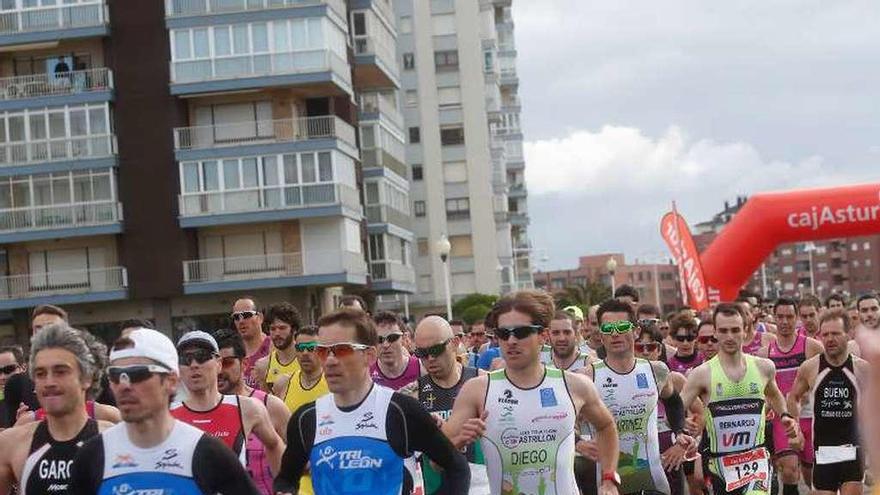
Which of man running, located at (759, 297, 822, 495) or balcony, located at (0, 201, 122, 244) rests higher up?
balcony, located at (0, 201, 122, 244)

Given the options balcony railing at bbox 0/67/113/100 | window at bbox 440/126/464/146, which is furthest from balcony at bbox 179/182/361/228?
window at bbox 440/126/464/146

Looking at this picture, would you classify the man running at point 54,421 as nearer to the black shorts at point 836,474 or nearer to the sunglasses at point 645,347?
the sunglasses at point 645,347

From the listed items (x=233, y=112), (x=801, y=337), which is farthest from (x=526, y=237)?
(x=801, y=337)

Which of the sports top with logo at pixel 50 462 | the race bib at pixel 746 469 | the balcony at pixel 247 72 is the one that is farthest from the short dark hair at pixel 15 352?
the balcony at pixel 247 72

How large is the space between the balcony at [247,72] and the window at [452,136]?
31790 mm

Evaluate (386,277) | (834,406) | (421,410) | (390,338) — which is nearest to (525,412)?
(421,410)

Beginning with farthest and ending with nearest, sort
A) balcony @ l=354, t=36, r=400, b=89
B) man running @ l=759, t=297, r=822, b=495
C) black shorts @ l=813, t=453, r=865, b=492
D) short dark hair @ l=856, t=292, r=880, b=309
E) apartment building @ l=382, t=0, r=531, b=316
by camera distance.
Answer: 1. apartment building @ l=382, t=0, r=531, b=316
2. balcony @ l=354, t=36, r=400, b=89
3. short dark hair @ l=856, t=292, r=880, b=309
4. man running @ l=759, t=297, r=822, b=495
5. black shorts @ l=813, t=453, r=865, b=492

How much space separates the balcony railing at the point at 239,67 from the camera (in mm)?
50500

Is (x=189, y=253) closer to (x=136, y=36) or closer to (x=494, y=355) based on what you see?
(x=136, y=36)

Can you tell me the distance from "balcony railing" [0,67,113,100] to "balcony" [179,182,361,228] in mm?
4637

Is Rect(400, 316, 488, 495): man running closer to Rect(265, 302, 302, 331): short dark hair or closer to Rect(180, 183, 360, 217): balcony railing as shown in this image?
Rect(265, 302, 302, 331): short dark hair

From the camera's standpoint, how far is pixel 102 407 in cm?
743

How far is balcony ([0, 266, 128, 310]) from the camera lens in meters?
50.7

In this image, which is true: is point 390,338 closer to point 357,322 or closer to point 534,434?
point 534,434
